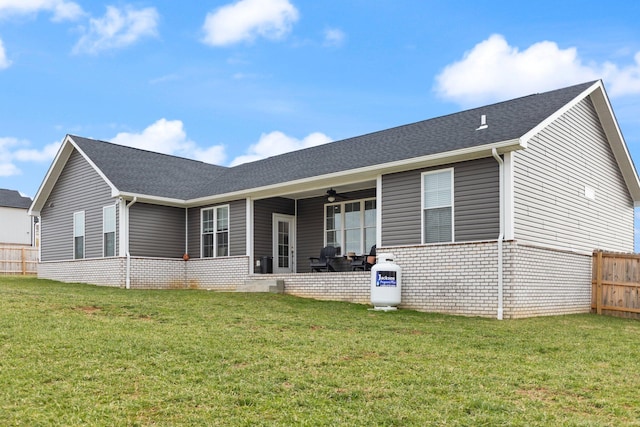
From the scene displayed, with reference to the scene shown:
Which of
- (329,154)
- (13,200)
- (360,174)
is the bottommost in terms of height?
(360,174)

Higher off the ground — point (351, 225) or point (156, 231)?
point (351, 225)

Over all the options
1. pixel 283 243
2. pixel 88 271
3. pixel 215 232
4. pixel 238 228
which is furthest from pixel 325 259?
pixel 88 271

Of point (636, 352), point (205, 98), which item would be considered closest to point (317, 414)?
point (636, 352)

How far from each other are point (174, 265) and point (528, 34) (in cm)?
1269

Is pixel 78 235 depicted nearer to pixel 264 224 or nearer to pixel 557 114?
pixel 264 224

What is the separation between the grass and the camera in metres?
5.04

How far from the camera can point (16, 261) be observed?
28.6m

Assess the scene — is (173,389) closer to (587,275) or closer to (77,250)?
(587,275)

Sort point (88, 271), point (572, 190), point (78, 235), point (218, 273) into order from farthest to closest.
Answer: point (78, 235), point (88, 271), point (218, 273), point (572, 190)

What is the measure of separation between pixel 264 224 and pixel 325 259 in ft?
8.06

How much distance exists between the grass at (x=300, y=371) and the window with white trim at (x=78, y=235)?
9.91m

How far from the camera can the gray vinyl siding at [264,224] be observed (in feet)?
58.9

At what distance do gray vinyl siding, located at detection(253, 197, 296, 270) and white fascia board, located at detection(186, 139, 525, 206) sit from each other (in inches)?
22.0

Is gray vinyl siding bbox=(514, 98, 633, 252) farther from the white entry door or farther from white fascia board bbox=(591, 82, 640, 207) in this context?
the white entry door
